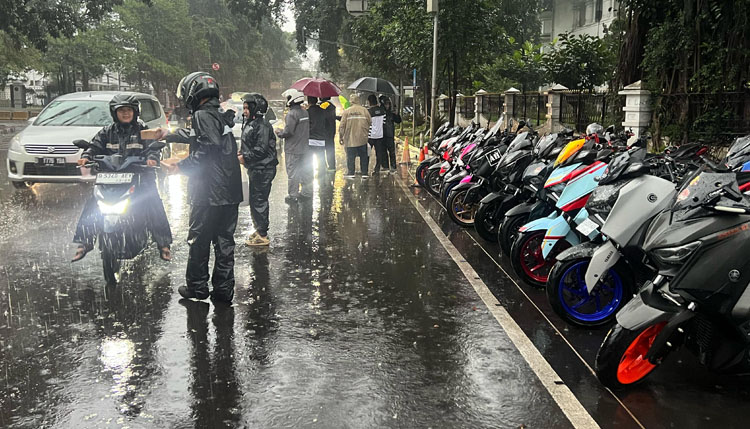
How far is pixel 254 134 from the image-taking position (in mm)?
7945

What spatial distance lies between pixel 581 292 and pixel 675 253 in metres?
1.47

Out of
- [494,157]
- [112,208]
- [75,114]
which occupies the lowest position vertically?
[112,208]

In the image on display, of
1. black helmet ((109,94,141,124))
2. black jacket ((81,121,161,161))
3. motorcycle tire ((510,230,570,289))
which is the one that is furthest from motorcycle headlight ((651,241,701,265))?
black helmet ((109,94,141,124))

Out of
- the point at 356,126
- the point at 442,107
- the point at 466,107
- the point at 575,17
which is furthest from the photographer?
the point at 575,17

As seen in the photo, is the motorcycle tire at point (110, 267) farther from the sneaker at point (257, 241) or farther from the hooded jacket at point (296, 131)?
the hooded jacket at point (296, 131)

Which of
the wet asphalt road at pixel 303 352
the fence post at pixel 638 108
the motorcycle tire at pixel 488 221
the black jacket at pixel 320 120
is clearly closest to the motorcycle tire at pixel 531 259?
the wet asphalt road at pixel 303 352

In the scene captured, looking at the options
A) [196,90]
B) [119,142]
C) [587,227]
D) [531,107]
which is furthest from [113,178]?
[531,107]

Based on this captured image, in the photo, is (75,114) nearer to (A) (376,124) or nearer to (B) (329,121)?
(B) (329,121)

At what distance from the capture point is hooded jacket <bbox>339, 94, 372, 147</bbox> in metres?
15.2

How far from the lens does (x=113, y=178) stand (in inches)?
259

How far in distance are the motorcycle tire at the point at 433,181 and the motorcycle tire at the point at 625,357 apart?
8.98 m

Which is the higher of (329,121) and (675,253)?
(329,121)

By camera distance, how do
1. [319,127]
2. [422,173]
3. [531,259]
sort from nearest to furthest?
1. [531,259]
2. [422,173]
3. [319,127]

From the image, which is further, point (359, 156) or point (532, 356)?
point (359, 156)
